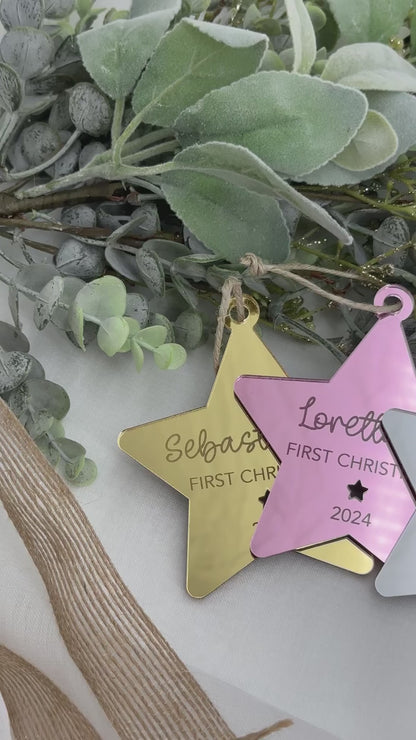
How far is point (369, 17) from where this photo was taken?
519 millimetres

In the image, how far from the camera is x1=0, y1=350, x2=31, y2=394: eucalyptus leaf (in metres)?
0.51

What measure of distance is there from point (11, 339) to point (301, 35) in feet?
0.95

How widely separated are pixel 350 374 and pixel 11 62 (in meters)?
0.33

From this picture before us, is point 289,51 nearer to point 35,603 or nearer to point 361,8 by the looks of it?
point 361,8

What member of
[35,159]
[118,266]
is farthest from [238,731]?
[35,159]

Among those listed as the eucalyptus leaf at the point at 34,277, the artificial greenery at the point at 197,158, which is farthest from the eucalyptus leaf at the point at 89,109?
the eucalyptus leaf at the point at 34,277

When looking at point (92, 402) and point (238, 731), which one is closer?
point (238, 731)

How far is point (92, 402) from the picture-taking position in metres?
0.60

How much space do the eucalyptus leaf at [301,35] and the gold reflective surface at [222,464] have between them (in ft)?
0.67

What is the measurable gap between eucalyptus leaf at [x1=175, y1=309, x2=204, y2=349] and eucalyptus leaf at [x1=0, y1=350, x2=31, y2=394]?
0.13m

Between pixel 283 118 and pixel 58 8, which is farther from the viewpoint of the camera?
pixel 58 8

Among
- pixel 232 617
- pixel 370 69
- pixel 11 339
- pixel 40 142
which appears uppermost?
pixel 370 69

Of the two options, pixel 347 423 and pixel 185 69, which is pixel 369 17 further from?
pixel 347 423

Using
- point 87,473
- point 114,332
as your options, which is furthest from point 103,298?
point 87,473
